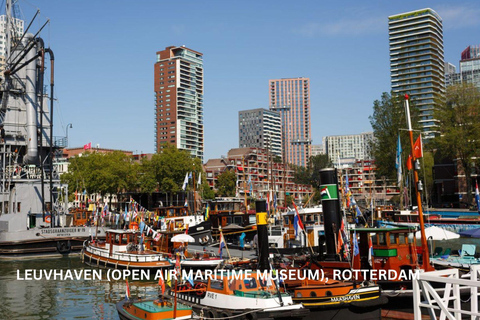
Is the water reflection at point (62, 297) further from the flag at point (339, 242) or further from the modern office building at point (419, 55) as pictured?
the modern office building at point (419, 55)

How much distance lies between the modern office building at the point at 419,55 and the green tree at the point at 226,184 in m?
85.9

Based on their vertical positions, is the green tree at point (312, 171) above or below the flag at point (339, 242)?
above

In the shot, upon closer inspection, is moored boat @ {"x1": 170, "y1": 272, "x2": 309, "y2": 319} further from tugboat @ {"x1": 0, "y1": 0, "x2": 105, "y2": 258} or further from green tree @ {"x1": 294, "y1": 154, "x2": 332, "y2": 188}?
green tree @ {"x1": 294, "y1": 154, "x2": 332, "y2": 188}

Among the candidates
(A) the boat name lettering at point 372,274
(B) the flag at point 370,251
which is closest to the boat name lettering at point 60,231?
(A) the boat name lettering at point 372,274

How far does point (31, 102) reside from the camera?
56.1 metres

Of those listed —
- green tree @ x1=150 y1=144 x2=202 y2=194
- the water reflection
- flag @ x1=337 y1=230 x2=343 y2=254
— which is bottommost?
the water reflection

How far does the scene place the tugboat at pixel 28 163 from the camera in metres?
44.4

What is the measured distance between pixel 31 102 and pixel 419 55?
508 ft

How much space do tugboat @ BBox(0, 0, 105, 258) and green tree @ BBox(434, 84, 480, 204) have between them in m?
51.0

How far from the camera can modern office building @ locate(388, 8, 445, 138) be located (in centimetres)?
17100

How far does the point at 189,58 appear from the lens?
200 m

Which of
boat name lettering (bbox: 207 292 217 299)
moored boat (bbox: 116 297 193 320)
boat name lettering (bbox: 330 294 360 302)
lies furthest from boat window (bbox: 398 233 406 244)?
moored boat (bbox: 116 297 193 320)

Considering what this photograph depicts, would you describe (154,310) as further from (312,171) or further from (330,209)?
(312,171)

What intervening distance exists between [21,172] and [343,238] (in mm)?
44806
